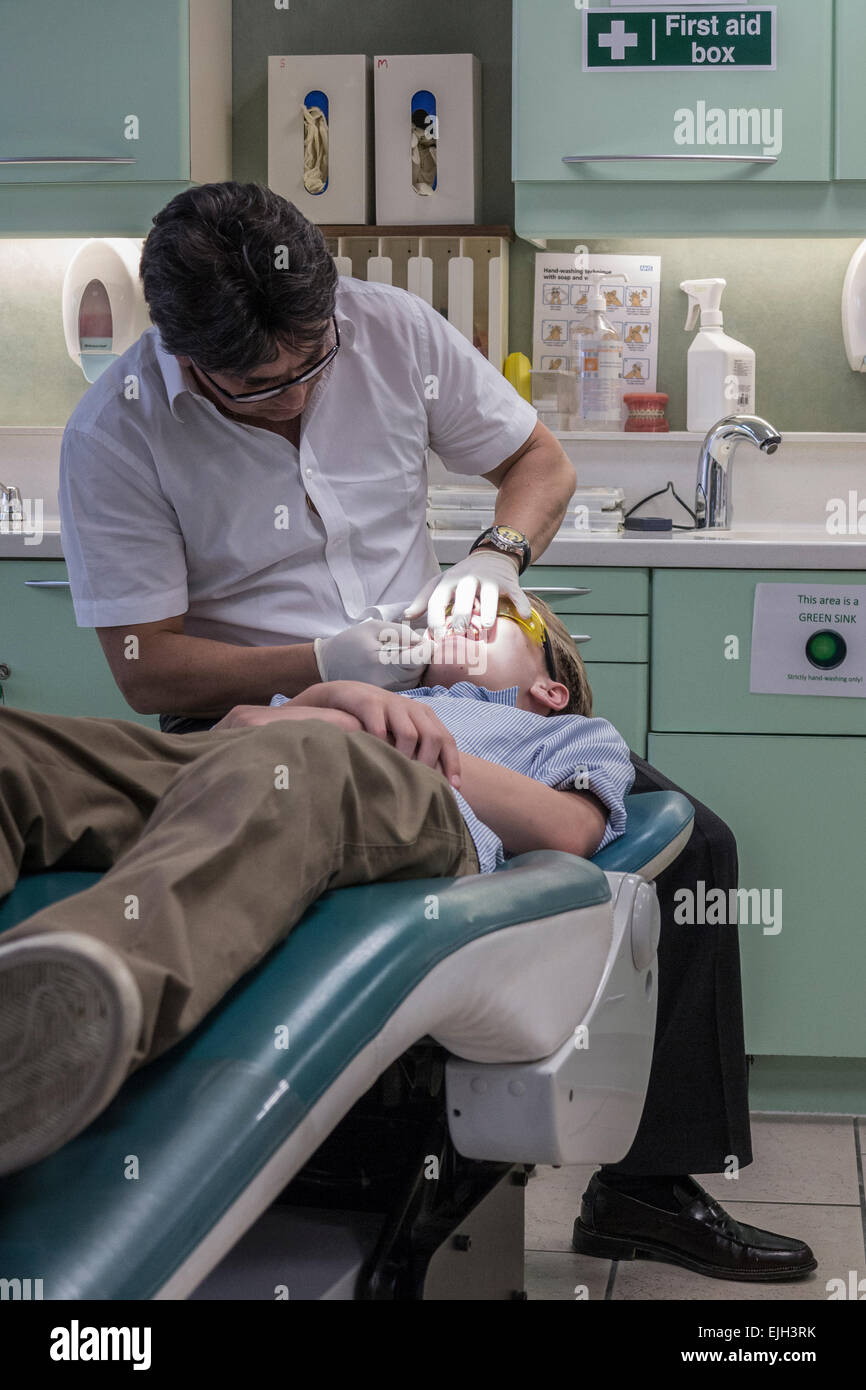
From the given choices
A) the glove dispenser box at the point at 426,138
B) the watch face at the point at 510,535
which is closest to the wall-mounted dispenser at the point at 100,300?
the glove dispenser box at the point at 426,138

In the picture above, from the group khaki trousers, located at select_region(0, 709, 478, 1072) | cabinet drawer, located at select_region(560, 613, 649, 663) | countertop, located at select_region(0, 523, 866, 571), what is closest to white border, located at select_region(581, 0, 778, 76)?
countertop, located at select_region(0, 523, 866, 571)

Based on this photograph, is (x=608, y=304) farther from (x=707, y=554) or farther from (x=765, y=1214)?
(x=765, y=1214)

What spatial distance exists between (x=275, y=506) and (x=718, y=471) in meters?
1.10

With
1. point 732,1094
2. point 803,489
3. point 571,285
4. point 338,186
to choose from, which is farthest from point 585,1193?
point 338,186

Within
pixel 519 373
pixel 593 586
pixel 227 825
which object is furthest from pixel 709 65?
pixel 227 825

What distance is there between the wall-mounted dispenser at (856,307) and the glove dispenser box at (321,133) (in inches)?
36.1

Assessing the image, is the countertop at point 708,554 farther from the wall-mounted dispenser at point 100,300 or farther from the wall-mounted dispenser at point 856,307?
the wall-mounted dispenser at point 100,300

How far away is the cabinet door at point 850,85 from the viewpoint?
92.7 inches

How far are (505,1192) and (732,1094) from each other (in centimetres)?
58

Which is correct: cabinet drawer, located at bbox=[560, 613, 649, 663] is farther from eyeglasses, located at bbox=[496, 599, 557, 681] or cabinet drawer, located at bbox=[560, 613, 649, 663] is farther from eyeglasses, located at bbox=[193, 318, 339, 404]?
eyeglasses, located at bbox=[193, 318, 339, 404]

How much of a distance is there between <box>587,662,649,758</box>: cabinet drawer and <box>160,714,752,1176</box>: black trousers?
0.40 meters

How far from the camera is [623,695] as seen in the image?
2.23m
